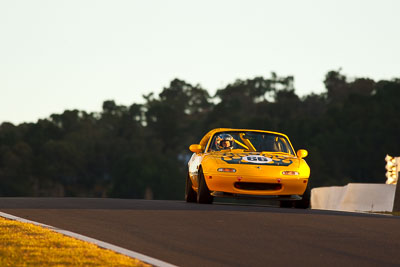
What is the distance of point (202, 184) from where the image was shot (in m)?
17.9

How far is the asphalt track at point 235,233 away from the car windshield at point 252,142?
9.43 feet

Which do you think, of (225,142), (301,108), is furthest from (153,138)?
(225,142)

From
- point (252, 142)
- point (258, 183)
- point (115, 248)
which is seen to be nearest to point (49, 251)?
point (115, 248)

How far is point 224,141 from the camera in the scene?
18.7m

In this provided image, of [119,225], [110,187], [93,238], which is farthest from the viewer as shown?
[110,187]

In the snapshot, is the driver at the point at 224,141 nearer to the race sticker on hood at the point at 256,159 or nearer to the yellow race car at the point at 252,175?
the yellow race car at the point at 252,175

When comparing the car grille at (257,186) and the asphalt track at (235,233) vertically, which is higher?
the car grille at (257,186)

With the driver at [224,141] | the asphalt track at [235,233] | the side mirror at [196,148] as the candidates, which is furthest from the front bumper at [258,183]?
the asphalt track at [235,233]

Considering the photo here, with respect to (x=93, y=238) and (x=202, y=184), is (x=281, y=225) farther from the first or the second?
(x=202, y=184)

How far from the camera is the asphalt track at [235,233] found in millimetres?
9844

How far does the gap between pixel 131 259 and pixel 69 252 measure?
0.71 m

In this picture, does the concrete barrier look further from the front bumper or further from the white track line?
the white track line

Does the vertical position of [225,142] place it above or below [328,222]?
above

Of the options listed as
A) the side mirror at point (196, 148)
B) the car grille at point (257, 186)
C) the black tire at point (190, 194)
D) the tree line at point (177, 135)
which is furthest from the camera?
the tree line at point (177, 135)
